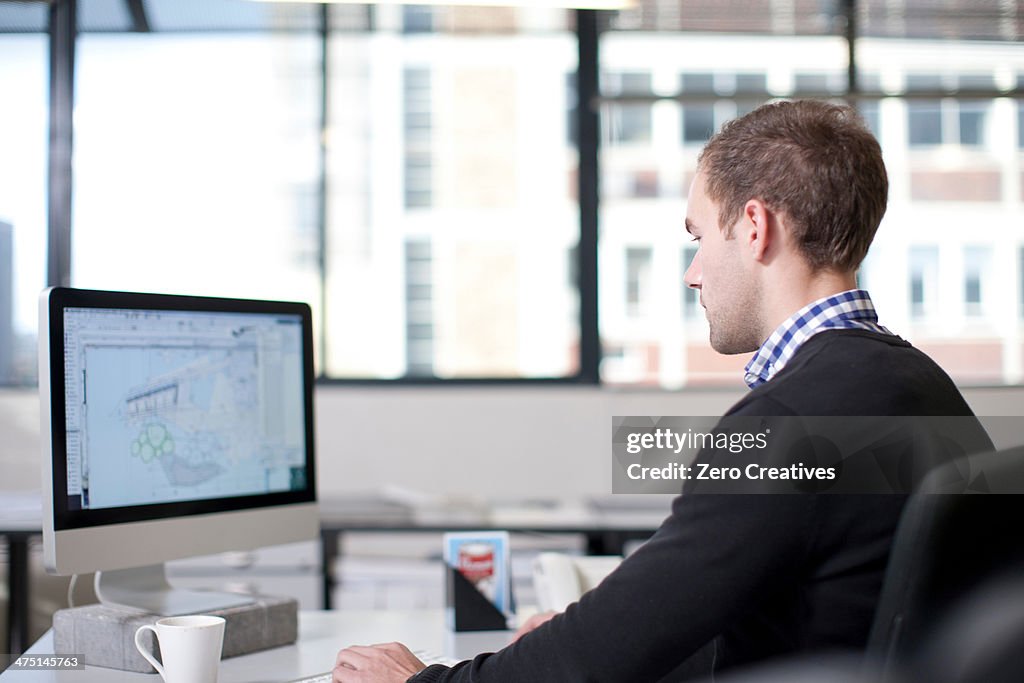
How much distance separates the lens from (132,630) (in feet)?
4.36

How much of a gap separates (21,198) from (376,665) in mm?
3279

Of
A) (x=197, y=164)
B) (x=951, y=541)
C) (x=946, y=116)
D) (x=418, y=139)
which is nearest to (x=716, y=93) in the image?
(x=946, y=116)

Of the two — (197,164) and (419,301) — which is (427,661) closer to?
(419,301)

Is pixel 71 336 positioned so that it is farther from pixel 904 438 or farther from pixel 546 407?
pixel 546 407

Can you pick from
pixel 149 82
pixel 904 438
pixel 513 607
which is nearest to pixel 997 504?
pixel 904 438

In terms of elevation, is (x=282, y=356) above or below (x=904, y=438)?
above

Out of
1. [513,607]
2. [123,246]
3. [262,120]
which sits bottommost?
[513,607]

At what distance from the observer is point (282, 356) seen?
1.63 metres

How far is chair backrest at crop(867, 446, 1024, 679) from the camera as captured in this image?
763 millimetres

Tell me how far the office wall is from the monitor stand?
2.33m

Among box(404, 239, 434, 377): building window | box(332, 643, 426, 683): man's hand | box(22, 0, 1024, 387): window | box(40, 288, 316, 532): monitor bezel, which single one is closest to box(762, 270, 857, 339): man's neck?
box(332, 643, 426, 683): man's hand

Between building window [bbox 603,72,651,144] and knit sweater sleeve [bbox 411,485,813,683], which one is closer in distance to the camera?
knit sweater sleeve [bbox 411,485,813,683]

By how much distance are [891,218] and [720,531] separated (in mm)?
3389

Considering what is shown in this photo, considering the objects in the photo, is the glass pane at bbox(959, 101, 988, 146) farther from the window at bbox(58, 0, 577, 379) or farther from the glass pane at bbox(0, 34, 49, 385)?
the glass pane at bbox(0, 34, 49, 385)
